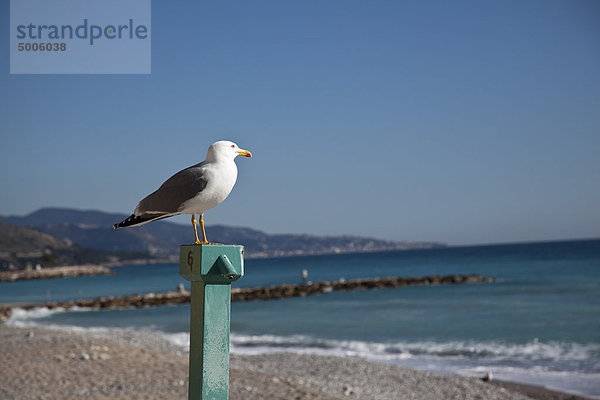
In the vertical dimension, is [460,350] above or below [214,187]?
below

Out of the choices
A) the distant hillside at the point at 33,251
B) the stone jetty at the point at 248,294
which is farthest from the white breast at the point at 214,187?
the distant hillside at the point at 33,251

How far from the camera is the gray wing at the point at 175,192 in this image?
3.11 m

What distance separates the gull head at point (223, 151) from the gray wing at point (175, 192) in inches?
3.6

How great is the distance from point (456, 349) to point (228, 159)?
11940mm

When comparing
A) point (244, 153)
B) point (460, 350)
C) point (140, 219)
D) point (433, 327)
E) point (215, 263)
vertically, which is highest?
point (244, 153)

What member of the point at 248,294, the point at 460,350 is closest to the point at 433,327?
the point at 460,350

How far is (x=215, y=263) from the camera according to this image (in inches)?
122

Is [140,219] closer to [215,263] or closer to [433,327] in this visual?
[215,263]

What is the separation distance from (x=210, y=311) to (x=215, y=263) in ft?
0.85

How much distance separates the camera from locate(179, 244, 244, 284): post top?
10.0ft

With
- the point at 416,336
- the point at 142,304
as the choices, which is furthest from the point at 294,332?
the point at 142,304

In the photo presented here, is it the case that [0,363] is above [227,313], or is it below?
below

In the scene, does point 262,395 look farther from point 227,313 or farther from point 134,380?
point 227,313

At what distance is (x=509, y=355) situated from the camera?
42.8 feet
